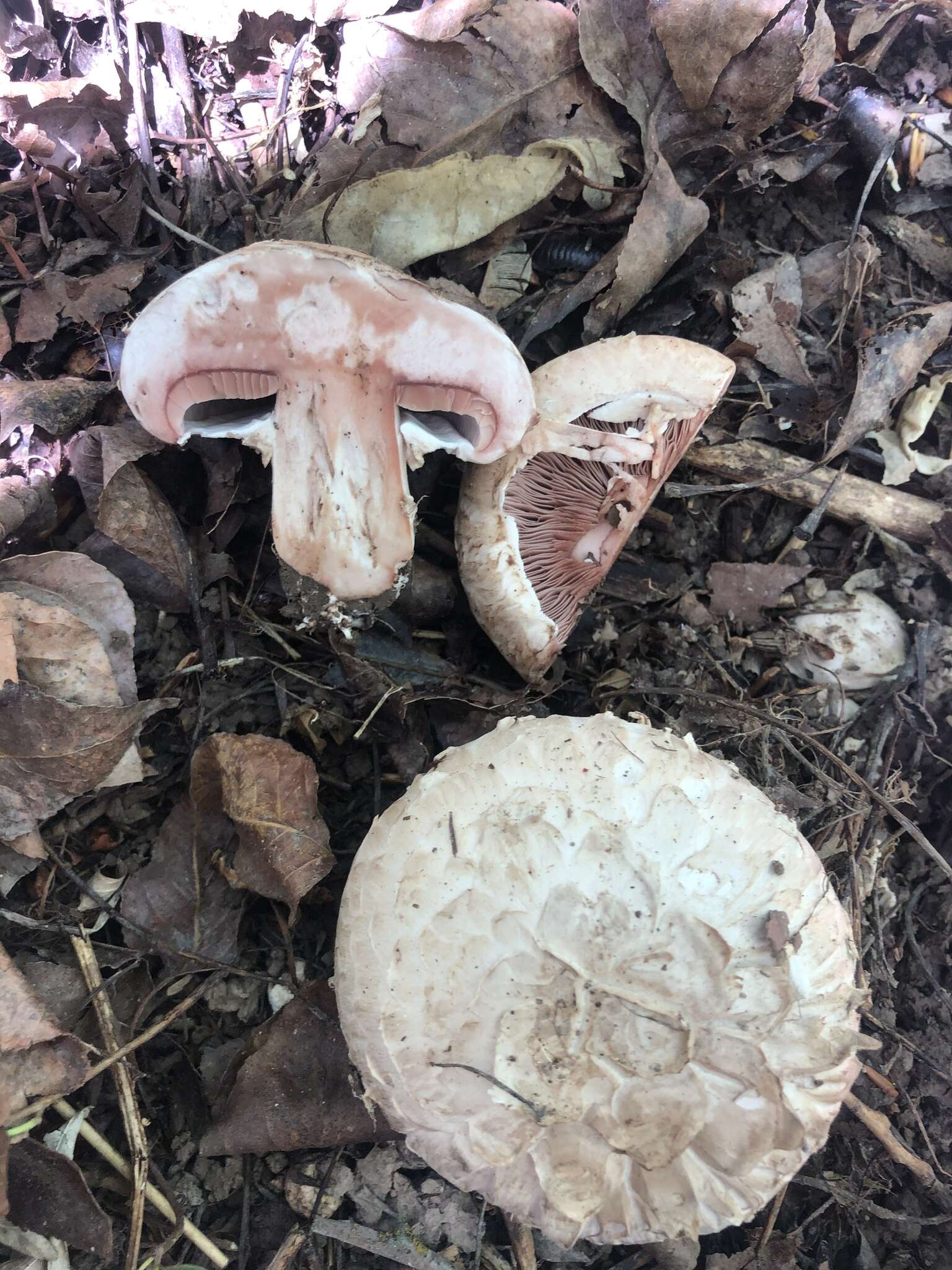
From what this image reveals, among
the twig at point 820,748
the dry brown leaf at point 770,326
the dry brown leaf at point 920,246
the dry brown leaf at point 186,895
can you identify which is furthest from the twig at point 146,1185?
the dry brown leaf at point 920,246

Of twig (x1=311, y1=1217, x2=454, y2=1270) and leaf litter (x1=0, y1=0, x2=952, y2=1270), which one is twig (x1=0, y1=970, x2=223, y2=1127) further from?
twig (x1=311, y1=1217, x2=454, y2=1270)

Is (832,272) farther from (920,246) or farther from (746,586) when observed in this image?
(746,586)

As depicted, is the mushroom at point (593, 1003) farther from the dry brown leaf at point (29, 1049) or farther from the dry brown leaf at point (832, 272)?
the dry brown leaf at point (832, 272)

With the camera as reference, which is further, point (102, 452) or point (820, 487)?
point (820, 487)

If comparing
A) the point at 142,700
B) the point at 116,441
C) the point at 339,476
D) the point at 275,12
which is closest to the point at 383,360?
the point at 339,476

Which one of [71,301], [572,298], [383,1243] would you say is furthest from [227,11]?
[383,1243]

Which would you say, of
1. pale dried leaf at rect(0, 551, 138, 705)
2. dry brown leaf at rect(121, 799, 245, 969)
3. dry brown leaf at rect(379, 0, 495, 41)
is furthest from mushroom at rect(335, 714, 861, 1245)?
dry brown leaf at rect(379, 0, 495, 41)

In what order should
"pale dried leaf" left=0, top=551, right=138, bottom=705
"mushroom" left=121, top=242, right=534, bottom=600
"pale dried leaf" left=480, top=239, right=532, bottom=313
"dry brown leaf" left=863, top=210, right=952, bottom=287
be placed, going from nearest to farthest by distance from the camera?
1. "mushroom" left=121, top=242, right=534, bottom=600
2. "pale dried leaf" left=0, top=551, right=138, bottom=705
3. "pale dried leaf" left=480, top=239, right=532, bottom=313
4. "dry brown leaf" left=863, top=210, right=952, bottom=287
